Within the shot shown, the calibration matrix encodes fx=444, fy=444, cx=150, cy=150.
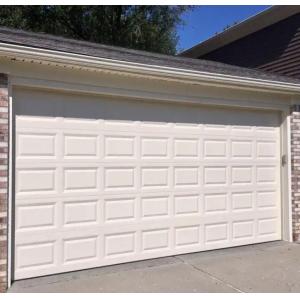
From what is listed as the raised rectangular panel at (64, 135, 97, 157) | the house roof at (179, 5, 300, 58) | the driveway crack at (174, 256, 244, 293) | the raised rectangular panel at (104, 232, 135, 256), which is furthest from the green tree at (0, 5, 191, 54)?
the driveway crack at (174, 256, 244, 293)

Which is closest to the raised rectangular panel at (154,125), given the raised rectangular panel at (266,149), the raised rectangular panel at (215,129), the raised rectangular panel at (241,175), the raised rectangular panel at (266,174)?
the raised rectangular panel at (215,129)

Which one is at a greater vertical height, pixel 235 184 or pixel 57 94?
pixel 57 94

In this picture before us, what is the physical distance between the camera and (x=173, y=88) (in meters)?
7.00

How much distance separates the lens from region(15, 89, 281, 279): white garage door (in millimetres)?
5906

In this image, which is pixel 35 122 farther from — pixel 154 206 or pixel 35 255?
pixel 154 206

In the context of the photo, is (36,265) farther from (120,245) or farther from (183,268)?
(183,268)

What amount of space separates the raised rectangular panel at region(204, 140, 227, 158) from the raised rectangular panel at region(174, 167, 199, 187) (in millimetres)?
367

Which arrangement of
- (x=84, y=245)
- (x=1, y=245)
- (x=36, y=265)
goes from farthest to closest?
(x=84, y=245) < (x=36, y=265) < (x=1, y=245)

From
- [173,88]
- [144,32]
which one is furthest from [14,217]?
[144,32]

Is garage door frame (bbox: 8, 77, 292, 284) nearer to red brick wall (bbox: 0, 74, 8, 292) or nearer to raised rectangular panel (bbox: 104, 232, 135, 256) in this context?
red brick wall (bbox: 0, 74, 8, 292)

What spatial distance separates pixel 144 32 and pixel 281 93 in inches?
460

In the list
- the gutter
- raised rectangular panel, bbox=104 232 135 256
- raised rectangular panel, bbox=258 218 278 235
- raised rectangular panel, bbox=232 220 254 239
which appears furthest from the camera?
raised rectangular panel, bbox=258 218 278 235

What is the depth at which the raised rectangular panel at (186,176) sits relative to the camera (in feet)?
23.4

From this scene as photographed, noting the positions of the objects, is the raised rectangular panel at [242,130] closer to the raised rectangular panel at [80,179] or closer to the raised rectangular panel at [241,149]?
the raised rectangular panel at [241,149]
